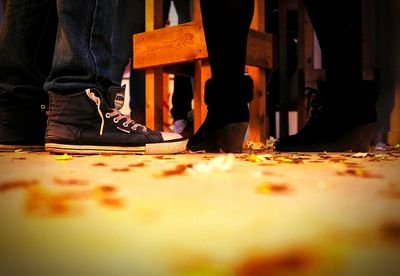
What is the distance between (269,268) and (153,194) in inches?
8.3

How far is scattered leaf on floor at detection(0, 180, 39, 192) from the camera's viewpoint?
1.63ft

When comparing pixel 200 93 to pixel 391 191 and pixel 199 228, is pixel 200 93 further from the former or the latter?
pixel 199 228

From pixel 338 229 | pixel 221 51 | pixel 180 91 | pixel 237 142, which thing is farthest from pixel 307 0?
pixel 180 91

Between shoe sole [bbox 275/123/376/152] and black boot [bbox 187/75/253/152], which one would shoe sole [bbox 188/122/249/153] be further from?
shoe sole [bbox 275/123/376/152]

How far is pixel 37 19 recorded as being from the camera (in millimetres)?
1259

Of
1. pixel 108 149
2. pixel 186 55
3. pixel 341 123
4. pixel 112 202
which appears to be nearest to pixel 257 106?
pixel 186 55

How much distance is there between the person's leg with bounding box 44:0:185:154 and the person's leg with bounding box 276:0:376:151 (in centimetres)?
47

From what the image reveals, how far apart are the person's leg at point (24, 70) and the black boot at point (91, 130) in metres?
0.26

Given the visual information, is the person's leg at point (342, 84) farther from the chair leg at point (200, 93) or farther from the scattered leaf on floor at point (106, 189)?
the scattered leaf on floor at point (106, 189)

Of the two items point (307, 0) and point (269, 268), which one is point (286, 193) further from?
point (307, 0)

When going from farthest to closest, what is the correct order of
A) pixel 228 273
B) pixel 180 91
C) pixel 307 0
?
pixel 180 91
pixel 307 0
pixel 228 273

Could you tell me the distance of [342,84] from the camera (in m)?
1.18

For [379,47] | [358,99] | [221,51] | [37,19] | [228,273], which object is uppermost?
[379,47]

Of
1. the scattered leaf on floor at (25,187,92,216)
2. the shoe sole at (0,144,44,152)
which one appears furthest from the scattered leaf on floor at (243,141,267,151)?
the scattered leaf on floor at (25,187,92,216)
